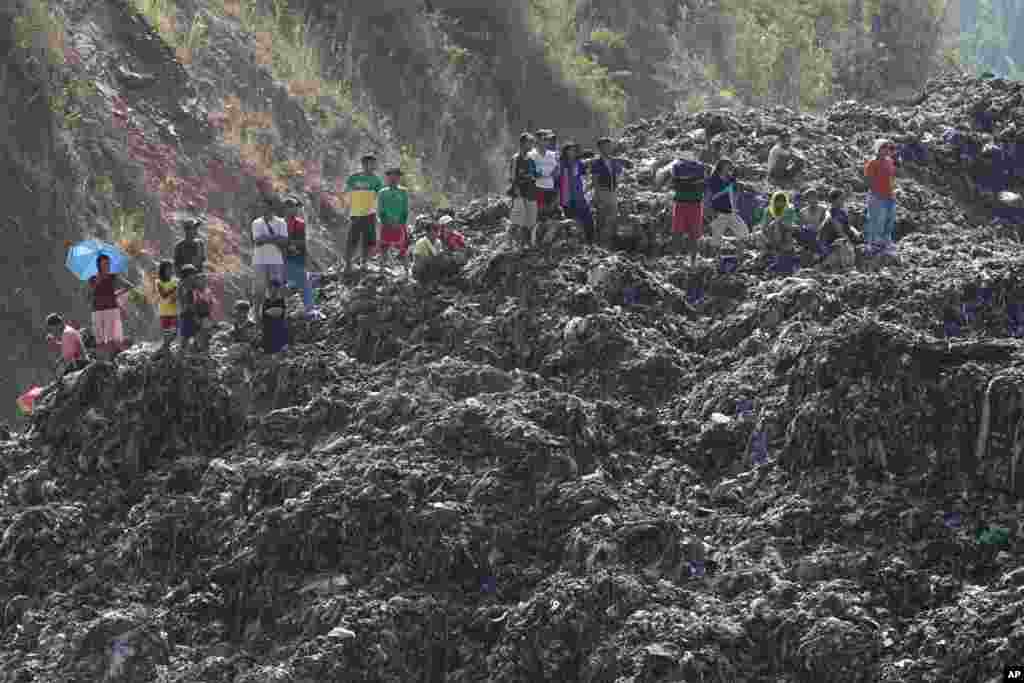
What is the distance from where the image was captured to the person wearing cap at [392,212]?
2167 centimetres

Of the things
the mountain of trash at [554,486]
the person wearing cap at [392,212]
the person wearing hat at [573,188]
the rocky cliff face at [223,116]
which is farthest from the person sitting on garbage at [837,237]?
the rocky cliff face at [223,116]

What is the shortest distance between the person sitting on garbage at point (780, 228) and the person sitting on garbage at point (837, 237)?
1.26ft

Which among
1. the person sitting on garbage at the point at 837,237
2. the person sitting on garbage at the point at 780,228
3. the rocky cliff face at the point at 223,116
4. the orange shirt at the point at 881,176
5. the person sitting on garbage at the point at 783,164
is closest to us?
the person sitting on garbage at the point at 837,237

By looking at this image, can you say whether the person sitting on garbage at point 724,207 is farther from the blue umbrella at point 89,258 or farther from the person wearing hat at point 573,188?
the blue umbrella at point 89,258

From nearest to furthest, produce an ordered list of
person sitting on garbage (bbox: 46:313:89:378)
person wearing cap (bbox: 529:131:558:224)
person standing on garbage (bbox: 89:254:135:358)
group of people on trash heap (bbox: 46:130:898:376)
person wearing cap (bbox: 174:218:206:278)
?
person standing on garbage (bbox: 89:254:135:358) < group of people on trash heap (bbox: 46:130:898:376) < person wearing cap (bbox: 174:218:206:278) < person sitting on garbage (bbox: 46:313:89:378) < person wearing cap (bbox: 529:131:558:224)

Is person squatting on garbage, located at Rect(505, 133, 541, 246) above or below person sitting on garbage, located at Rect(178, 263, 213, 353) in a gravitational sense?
above

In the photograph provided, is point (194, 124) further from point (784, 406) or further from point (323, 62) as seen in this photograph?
point (784, 406)

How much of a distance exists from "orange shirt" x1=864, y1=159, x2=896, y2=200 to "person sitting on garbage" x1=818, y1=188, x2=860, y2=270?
0.40 metres

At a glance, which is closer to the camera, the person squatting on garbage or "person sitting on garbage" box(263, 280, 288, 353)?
Answer: "person sitting on garbage" box(263, 280, 288, 353)

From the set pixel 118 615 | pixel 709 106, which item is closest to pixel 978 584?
pixel 118 615

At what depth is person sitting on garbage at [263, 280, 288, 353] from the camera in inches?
792

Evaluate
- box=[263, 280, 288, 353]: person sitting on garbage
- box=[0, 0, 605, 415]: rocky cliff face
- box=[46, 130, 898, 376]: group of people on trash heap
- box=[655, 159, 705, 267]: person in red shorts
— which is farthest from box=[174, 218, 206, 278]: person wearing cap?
box=[0, 0, 605, 415]: rocky cliff face

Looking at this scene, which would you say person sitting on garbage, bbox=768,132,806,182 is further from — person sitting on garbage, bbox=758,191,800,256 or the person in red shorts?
the person in red shorts

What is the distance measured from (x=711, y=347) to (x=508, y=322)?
210 centimetres
